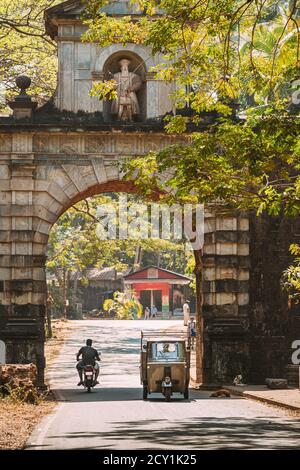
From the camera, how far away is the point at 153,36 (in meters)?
17.8

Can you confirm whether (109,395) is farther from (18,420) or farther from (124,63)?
(124,63)

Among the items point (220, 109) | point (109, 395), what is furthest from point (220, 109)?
point (109, 395)

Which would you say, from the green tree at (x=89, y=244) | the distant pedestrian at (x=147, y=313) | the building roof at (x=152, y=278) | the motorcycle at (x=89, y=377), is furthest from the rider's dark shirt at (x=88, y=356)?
the building roof at (x=152, y=278)

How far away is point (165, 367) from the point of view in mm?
25000

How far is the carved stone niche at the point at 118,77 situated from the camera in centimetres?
2906

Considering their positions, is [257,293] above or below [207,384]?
above

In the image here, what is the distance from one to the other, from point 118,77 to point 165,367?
8396 millimetres

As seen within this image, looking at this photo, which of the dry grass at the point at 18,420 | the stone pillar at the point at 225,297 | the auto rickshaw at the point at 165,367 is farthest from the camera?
the stone pillar at the point at 225,297

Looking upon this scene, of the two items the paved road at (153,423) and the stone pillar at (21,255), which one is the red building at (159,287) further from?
the stone pillar at (21,255)

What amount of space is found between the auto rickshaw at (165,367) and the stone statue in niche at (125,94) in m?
6.63

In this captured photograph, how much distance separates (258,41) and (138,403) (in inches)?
975
